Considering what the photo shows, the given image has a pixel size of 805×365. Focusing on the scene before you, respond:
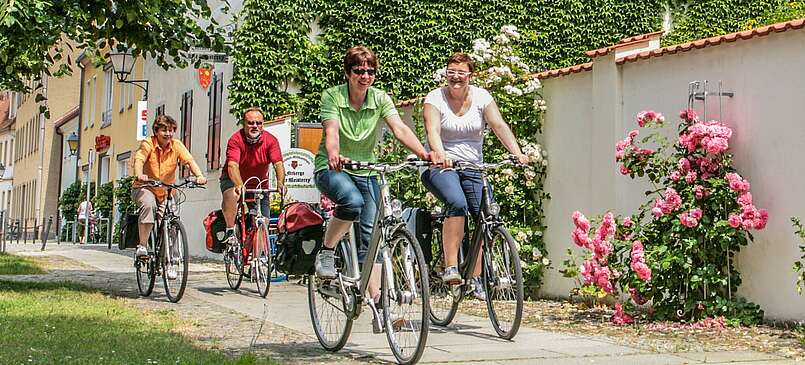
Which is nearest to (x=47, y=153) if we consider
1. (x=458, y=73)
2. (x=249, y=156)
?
(x=249, y=156)

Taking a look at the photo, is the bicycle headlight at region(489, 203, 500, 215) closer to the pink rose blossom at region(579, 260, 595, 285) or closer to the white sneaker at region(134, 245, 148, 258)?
the pink rose blossom at region(579, 260, 595, 285)

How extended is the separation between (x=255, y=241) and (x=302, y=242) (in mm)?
3737

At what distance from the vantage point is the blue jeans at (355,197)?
6008 millimetres

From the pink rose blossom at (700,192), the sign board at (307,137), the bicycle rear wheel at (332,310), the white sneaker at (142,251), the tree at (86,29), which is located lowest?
the bicycle rear wheel at (332,310)

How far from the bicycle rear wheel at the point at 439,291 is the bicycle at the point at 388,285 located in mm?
1266

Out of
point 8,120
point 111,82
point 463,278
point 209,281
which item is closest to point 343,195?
point 463,278

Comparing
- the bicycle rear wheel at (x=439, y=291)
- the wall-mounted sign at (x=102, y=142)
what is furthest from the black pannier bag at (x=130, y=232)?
the wall-mounted sign at (x=102, y=142)

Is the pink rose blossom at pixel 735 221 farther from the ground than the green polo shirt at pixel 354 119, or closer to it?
closer to it

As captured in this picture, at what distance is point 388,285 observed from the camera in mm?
5629

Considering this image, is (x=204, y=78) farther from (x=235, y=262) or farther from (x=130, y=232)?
(x=130, y=232)

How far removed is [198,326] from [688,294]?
140 inches

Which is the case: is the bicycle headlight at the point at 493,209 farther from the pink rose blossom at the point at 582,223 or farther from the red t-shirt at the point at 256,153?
the red t-shirt at the point at 256,153

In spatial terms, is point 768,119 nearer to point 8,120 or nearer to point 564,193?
point 564,193

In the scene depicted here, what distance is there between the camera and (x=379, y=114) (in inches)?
251
